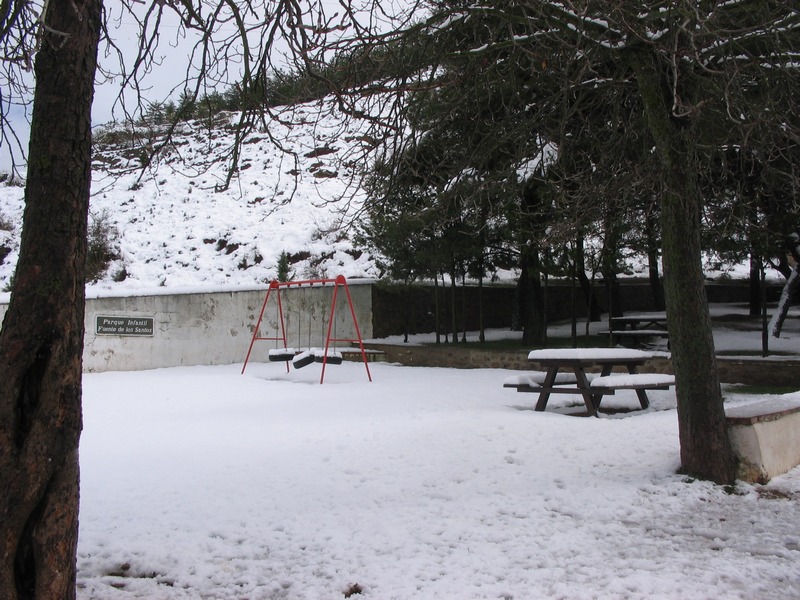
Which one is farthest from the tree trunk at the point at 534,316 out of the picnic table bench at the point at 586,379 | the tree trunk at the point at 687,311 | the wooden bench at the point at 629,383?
the tree trunk at the point at 687,311

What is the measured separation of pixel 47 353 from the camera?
267cm

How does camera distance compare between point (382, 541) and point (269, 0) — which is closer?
point (382, 541)

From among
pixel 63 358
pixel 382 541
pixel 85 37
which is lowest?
pixel 382 541

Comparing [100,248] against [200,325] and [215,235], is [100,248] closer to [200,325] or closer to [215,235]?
[215,235]

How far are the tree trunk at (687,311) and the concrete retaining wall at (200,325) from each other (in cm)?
999

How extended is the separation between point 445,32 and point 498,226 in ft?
26.9

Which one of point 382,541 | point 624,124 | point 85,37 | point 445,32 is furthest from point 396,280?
point 85,37

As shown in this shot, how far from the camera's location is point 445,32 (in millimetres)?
5930

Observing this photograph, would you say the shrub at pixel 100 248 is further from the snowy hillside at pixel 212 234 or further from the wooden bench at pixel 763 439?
the wooden bench at pixel 763 439

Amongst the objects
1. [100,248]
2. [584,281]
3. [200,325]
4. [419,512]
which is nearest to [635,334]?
[584,281]

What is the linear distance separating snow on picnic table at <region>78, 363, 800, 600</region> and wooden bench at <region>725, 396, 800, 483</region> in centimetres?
13

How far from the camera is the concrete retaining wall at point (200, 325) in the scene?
1404 cm

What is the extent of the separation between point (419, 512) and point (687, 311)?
2278 millimetres

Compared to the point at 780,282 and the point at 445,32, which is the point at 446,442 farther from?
the point at 780,282
